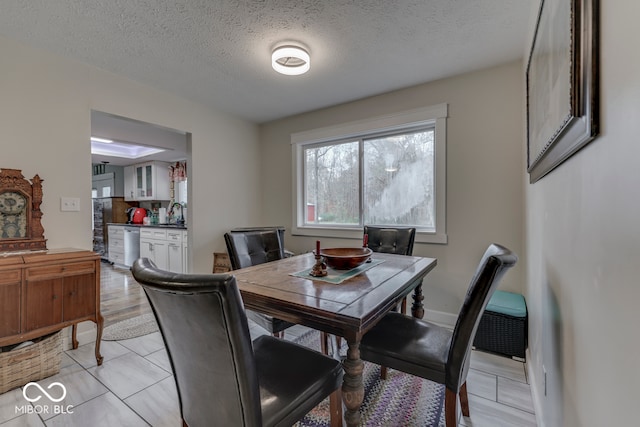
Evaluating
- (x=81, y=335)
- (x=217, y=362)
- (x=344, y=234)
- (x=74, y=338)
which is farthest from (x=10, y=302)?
(x=344, y=234)

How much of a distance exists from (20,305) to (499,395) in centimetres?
303

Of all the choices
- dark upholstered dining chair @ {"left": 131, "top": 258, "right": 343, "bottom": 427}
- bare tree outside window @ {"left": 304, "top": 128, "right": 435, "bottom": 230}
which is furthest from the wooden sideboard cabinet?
bare tree outside window @ {"left": 304, "top": 128, "right": 435, "bottom": 230}

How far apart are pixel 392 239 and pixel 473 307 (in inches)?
58.7

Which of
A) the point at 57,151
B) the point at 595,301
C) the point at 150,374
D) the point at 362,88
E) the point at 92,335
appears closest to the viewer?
the point at 595,301

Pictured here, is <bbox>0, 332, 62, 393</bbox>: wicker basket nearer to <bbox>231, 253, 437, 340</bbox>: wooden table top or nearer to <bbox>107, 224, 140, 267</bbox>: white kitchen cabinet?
<bbox>231, 253, 437, 340</bbox>: wooden table top

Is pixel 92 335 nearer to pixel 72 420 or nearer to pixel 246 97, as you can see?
pixel 72 420

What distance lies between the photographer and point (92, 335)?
8.29 ft

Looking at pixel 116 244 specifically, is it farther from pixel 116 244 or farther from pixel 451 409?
pixel 451 409

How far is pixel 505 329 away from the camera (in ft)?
6.93

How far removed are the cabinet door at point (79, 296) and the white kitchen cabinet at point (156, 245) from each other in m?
2.57

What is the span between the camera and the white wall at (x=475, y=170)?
2.50 metres

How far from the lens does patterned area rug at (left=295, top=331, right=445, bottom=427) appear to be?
1.53 metres

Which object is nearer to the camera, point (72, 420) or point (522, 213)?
point (72, 420)

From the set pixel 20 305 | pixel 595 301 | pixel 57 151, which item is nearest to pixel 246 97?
pixel 57 151
